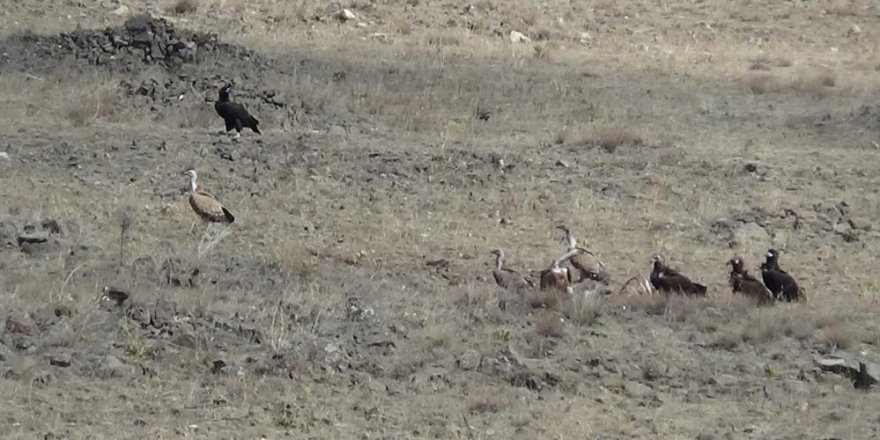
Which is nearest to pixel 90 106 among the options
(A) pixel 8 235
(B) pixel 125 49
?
(B) pixel 125 49

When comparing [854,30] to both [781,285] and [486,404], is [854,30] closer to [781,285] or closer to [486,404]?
[781,285]

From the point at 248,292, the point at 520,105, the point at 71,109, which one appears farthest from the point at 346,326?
Answer: the point at 520,105

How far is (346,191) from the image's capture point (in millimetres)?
15930

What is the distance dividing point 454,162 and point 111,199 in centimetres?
409

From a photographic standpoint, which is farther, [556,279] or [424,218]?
[424,218]

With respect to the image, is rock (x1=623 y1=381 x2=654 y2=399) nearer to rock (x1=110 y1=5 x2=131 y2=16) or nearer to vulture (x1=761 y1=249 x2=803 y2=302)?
vulture (x1=761 y1=249 x2=803 y2=302)

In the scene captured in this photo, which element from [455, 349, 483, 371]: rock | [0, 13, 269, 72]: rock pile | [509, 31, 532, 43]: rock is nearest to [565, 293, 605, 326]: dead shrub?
[455, 349, 483, 371]: rock

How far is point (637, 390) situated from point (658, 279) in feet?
8.36

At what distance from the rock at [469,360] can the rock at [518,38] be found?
17.0m

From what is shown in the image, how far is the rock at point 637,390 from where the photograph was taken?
959 centimetres

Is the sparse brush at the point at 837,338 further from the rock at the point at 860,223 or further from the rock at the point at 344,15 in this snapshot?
the rock at the point at 344,15

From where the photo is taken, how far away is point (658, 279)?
12062 millimetres

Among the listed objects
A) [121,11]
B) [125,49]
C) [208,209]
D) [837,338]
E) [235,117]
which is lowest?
[121,11]

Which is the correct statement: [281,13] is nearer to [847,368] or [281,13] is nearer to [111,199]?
[111,199]
